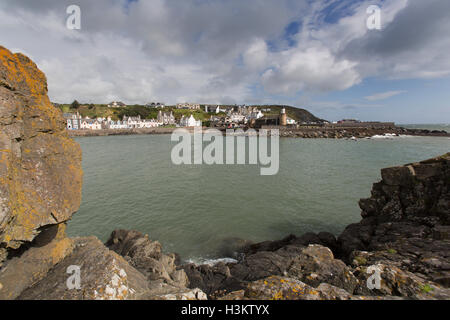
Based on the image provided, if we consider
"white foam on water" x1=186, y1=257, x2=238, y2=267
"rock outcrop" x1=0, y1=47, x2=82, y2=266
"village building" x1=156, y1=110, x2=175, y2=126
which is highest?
"village building" x1=156, y1=110, x2=175, y2=126

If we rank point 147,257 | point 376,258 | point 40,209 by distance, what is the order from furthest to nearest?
A: point 147,257 → point 376,258 → point 40,209

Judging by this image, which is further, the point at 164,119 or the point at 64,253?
the point at 164,119

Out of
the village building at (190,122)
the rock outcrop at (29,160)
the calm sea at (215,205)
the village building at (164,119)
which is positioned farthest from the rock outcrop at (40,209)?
the village building at (164,119)

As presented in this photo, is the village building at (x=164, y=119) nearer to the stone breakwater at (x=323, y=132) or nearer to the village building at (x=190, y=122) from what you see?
the village building at (x=190, y=122)

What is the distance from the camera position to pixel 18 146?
376cm

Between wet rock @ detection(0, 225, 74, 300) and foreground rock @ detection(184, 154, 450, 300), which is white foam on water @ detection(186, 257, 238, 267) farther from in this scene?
wet rock @ detection(0, 225, 74, 300)

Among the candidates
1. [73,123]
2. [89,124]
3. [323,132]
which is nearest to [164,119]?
[89,124]

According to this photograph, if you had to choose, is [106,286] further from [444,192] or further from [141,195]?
[141,195]

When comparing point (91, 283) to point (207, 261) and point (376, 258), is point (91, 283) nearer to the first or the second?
point (207, 261)

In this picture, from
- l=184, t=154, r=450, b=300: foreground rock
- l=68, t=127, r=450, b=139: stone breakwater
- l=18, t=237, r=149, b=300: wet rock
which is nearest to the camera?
l=18, t=237, r=149, b=300: wet rock

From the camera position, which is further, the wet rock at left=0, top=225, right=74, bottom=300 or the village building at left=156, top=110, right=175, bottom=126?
the village building at left=156, top=110, right=175, bottom=126

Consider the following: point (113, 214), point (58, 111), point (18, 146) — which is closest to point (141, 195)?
point (113, 214)

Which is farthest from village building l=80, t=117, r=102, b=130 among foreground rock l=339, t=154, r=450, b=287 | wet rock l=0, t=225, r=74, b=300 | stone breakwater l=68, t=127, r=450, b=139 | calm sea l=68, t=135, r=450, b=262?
foreground rock l=339, t=154, r=450, b=287

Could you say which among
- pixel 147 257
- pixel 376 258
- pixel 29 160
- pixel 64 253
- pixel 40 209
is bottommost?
pixel 147 257
